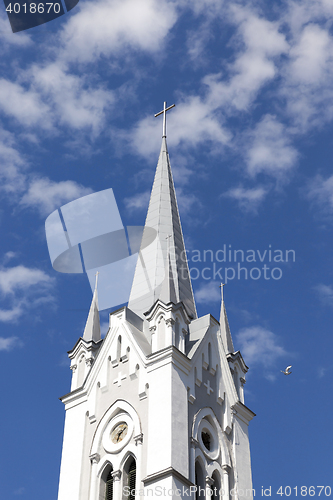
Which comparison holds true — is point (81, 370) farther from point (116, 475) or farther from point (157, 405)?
point (116, 475)

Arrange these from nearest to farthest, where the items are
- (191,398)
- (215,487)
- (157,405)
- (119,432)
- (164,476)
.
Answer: (164,476), (157,405), (215,487), (119,432), (191,398)

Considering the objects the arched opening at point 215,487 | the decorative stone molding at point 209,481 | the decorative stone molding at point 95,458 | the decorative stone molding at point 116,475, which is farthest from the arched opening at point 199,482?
the decorative stone molding at point 95,458

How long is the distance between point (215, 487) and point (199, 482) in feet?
3.39

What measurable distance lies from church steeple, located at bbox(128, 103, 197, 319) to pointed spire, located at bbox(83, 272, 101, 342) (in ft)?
5.69

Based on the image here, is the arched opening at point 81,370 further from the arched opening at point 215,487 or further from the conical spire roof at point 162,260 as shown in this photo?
the arched opening at point 215,487

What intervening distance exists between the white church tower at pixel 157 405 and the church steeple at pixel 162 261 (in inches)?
3.2

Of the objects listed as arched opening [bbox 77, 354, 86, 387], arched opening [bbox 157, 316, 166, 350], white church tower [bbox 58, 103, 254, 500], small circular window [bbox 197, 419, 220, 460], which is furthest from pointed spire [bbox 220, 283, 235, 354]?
arched opening [bbox 77, 354, 86, 387]

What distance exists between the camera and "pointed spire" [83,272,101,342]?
123ft

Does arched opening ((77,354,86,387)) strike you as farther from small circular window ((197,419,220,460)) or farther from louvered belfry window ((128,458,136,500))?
small circular window ((197,419,220,460))

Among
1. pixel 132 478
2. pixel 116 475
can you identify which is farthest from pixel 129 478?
pixel 116 475

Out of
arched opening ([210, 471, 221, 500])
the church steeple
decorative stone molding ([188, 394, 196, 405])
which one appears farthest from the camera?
the church steeple

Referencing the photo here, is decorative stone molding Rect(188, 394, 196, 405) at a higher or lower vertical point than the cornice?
higher

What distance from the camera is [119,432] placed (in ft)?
106

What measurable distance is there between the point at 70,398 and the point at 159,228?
10944mm
